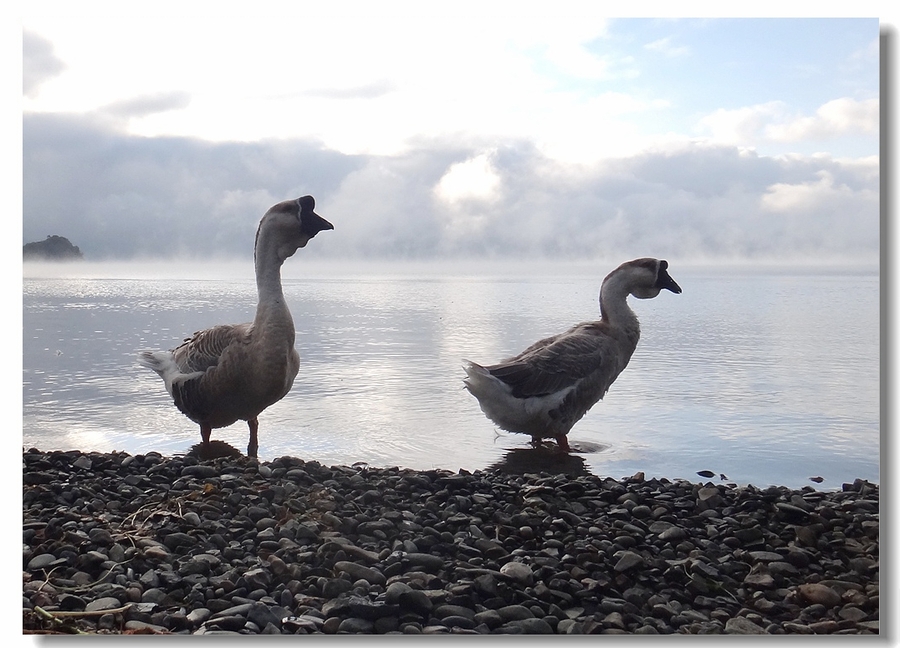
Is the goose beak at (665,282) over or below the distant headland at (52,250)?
below

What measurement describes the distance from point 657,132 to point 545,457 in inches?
80.8

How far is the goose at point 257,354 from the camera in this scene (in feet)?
14.3

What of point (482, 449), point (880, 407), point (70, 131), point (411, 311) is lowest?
point (482, 449)

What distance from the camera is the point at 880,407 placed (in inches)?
144

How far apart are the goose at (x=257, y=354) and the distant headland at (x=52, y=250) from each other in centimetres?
97

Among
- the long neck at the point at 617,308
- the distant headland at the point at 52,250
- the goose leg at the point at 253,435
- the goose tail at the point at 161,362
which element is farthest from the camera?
the long neck at the point at 617,308

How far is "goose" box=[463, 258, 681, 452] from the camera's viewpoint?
4910mm

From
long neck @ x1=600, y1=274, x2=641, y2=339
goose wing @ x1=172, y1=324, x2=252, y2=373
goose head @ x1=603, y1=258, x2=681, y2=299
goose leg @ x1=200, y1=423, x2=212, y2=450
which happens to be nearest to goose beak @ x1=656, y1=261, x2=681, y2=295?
goose head @ x1=603, y1=258, x2=681, y2=299

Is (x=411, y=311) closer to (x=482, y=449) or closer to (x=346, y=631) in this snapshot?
(x=482, y=449)

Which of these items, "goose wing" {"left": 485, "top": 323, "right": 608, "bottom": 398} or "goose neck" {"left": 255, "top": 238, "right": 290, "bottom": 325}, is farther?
"goose wing" {"left": 485, "top": 323, "right": 608, "bottom": 398}

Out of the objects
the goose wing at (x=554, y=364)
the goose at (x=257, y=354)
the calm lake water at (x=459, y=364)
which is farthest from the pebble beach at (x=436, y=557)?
the goose wing at (x=554, y=364)

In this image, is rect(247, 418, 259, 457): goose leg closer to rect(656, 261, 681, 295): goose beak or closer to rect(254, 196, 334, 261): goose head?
rect(254, 196, 334, 261): goose head

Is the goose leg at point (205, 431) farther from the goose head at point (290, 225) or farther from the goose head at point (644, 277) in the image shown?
the goose head at point (644, 277)

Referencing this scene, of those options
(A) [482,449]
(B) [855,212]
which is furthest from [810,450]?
(A) [482,449]
